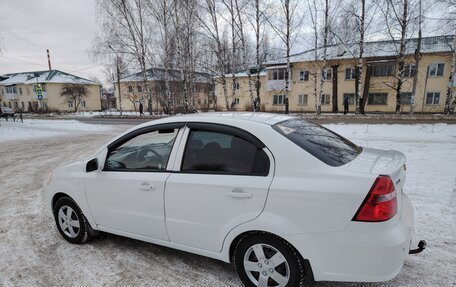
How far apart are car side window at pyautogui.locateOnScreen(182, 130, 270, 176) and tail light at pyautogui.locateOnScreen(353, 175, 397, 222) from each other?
2.56ft

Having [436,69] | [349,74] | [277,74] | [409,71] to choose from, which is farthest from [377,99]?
[277,74]

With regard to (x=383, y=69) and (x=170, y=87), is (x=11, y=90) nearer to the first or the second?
(x=170, y=87)

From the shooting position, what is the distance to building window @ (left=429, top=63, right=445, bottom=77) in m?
29.3

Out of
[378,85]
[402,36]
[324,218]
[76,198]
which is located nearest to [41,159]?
[76,198]

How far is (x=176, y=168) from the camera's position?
2.80 metres

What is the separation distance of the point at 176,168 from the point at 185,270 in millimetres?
1122

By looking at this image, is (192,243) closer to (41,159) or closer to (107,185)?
(107,185)

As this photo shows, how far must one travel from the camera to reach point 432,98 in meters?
29.9

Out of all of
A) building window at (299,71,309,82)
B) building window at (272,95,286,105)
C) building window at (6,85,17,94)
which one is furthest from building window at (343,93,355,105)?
building window at (6,85,17,94)

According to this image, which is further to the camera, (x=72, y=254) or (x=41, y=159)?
(x=41, y=159)

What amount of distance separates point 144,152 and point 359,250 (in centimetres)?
241

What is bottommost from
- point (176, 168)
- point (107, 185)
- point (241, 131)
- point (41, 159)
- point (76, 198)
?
point (41, 159)

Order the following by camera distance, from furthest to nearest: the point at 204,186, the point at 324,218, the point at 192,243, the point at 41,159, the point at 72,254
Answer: the point at 41,159 → the point at 72,254 → the point at 192,243 → the point at 204,186 → the point at 324,218

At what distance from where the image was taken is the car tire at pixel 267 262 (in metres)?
2.33
